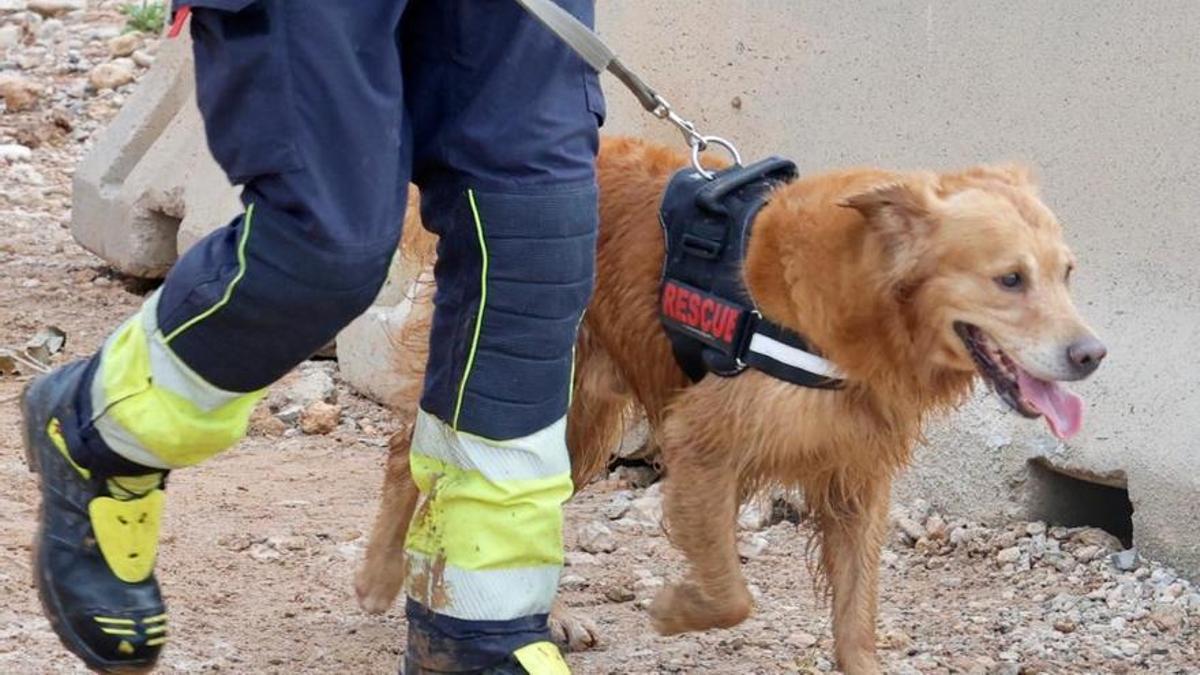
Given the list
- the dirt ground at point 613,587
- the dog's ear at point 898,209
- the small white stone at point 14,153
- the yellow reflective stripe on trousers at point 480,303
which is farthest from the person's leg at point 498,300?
the small white stone at point 14,153

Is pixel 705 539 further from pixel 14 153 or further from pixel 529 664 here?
pixel 14 153

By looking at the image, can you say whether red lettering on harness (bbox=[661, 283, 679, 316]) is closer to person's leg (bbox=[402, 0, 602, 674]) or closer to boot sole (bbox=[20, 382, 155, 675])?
person's leg (bbox=[402, 0, 602, 674])

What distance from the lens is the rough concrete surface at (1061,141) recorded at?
4340 millimetres

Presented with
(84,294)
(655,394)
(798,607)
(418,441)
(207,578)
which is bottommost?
(84,294)

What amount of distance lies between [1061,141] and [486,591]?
2.09 metres

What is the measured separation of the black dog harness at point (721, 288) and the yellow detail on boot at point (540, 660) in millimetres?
885

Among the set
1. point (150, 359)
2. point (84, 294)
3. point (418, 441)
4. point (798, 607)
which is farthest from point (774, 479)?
point (84, 294)

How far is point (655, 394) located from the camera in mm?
4152

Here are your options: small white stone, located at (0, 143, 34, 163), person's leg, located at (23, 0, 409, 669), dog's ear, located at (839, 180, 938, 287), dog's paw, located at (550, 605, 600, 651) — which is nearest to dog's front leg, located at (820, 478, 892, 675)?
dog's paw, located at (550, 605, 600, 651)

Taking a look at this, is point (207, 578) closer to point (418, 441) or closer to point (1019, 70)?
point (418, 441)

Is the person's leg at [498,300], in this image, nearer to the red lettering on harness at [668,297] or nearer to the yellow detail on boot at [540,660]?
the yellow detail on boot at [540,660]

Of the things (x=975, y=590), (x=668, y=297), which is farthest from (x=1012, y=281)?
(x=975, y=590)

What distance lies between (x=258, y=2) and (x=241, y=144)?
0.20 meters

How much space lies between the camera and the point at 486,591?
3002 mm
